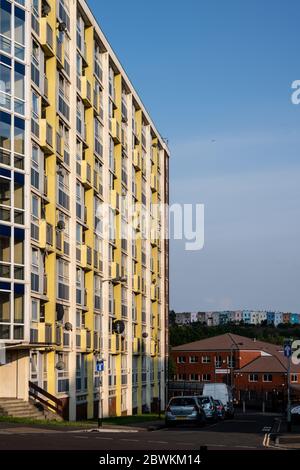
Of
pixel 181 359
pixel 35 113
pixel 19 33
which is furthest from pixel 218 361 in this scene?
pixel 19 33

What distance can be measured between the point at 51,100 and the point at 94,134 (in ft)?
32.8

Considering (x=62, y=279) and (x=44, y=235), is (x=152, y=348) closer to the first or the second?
(x=62, y=279)

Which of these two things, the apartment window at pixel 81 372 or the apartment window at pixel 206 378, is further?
the apartment window at pixel 206 378

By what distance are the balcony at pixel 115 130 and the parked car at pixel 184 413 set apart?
77.2 feet

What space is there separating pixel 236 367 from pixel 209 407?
302 feet

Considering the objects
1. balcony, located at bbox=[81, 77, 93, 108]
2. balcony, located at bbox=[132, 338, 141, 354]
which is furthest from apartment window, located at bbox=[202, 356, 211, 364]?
balcony, located at bbox=[81, 77, 93, 108]

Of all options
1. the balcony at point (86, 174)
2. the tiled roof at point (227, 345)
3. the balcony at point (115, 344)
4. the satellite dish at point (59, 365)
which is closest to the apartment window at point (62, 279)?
the satellite dish at point (59, 365)

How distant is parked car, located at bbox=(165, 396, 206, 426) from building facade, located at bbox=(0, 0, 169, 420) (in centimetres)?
591

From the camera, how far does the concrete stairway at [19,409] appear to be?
37.1 m

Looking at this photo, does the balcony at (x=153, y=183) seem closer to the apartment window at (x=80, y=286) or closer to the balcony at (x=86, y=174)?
the balcony at (x=86, y=174)

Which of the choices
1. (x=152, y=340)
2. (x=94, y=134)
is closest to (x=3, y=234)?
(x=94, y=134)

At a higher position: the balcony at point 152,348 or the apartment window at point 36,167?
the apartment window at point 36,167

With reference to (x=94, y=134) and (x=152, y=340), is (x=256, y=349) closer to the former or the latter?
(x=152, y=340)

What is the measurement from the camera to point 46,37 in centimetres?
4453
